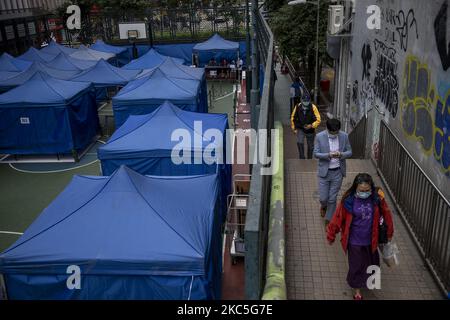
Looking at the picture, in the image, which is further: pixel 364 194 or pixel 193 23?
pixel 193 23

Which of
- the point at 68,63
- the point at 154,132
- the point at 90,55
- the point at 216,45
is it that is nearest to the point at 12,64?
the point at 68,63

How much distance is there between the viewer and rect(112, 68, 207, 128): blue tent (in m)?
Answer: 15.0

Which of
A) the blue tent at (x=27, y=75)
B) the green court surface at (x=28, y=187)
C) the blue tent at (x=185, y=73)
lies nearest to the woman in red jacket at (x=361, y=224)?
the green court surface at (x=28, y=187)

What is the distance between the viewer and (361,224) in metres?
4.27

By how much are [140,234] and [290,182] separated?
2573mm

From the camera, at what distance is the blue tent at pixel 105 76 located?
60.7 feet

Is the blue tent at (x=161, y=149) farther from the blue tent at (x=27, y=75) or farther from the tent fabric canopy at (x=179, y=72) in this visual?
the blue tent at (x=27, y=75)

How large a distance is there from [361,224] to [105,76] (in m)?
16.7

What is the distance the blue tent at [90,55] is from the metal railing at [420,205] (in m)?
21.9

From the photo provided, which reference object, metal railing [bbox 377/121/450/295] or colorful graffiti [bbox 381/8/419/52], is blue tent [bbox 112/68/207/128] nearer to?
colorful graffiti [bbox 381/8/419/52]

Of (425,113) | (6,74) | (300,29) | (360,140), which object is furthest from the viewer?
(6,74)

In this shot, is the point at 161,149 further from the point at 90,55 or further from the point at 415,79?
the point at 90,55
